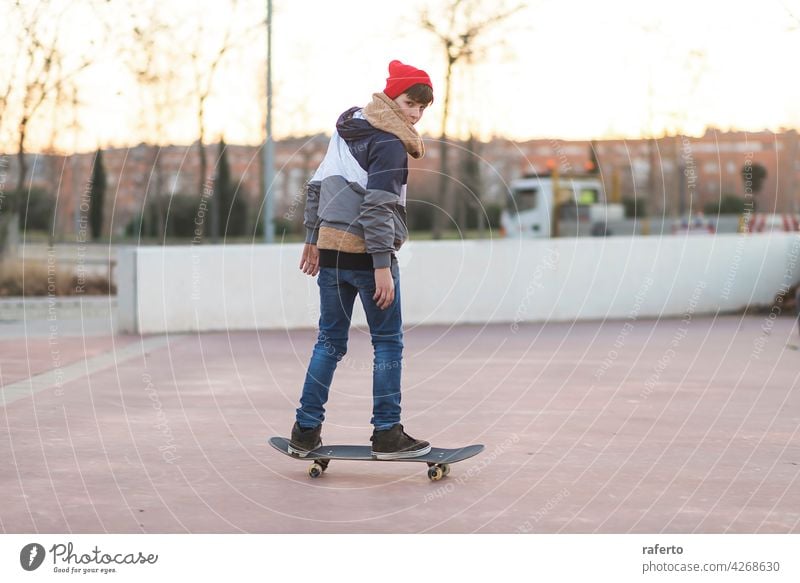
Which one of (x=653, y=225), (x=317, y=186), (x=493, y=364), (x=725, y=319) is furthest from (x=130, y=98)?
(x=653, y=225)

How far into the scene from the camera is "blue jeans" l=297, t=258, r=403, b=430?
19.6 feet

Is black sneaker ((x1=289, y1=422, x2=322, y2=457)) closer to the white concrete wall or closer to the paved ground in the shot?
the paved ground

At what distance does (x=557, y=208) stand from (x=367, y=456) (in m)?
31.9

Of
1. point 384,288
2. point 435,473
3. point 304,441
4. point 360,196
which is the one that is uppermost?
point 360,196

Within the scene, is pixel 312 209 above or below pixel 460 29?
below

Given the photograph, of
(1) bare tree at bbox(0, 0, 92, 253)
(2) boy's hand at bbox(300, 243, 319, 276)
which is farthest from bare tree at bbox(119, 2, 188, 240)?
(2) boy's hand at bbox(300, 243, 319, 276)

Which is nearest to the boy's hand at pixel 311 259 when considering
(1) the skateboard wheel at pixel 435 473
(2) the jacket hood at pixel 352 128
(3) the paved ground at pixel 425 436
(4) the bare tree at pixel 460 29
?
(2) the jacket hood at pixel 352 128

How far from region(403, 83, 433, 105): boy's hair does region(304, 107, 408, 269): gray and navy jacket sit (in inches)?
8.9

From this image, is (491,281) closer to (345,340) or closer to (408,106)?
(345,340)

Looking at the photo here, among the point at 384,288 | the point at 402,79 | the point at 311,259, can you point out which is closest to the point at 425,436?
the point at 311,259

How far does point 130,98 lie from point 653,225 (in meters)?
27.1

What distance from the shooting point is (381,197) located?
575cm

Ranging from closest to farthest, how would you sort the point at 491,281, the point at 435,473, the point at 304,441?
the point at 435,473
the point at 304,441
the point at 491,281
